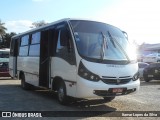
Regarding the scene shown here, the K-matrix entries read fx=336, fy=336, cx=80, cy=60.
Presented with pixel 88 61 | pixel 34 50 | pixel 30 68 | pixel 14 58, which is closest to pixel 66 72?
pixel 88 61

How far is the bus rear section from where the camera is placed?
1007cm

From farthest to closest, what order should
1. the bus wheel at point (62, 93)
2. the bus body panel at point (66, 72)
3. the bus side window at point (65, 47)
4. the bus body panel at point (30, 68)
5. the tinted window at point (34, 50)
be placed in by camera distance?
the tinted window at point (34, 50)
the bus body panel at point (30, 68)
the bus wheel at point (62, 93)
the bus side window at point (65, 47)
the bus body panel at point (66, 72)

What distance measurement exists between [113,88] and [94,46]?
58.6 inches

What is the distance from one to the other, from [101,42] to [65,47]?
125 centimetres

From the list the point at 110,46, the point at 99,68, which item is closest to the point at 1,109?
the point at 99,68

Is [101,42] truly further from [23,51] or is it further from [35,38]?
[23,51]

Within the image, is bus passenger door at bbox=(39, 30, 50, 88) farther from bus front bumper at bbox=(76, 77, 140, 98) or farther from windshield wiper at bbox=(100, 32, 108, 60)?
bus front bumper at bbox=(76, 77, 140, 98)

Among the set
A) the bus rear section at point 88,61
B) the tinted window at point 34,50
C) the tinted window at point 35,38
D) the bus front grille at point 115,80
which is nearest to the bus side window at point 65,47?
the bus rear section at point 88,61

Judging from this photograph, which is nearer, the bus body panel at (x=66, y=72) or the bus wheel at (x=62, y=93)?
the bus body panel at (x=66, y=72)

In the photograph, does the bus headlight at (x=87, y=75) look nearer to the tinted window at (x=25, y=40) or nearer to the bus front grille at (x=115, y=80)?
the bus front grille at (x=115, y=80)

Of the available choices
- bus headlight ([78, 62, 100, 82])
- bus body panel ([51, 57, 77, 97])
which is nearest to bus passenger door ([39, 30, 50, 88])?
bus body panel ([51, 57, 77, 97])

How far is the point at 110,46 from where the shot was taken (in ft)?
35.8

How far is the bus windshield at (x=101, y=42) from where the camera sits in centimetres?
1052

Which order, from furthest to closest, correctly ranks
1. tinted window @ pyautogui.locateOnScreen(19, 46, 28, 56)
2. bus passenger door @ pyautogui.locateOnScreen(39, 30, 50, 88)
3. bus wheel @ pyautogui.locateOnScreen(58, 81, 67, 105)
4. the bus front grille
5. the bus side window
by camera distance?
tinted window @ pyautogui.locateOnScreen(19, 46, 28, 56) < bus passenger door @ pyautogui.locateOnScreen(39, 30, 50, 88) < bus wheel @ pyautogui.locateOnScreen(58, 81, 67, 105) < the bus side window < the bus front grille
